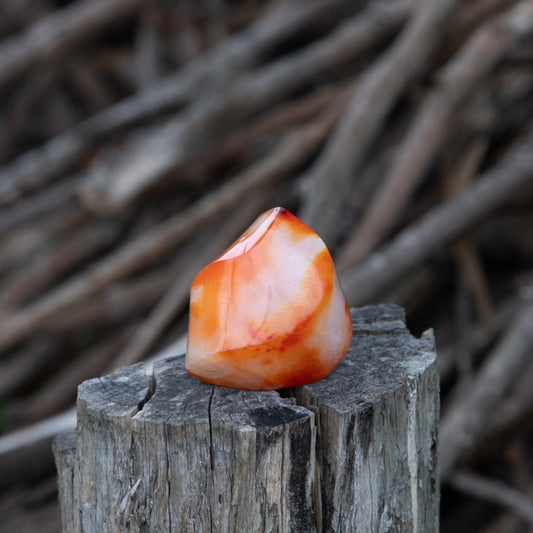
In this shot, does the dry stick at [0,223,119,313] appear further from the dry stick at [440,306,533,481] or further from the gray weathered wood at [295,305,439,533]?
the gray weathered wood at [295,305,439,533]

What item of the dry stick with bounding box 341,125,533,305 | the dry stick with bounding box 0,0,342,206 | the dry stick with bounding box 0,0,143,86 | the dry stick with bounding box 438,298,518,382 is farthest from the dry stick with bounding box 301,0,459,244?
the dry stick with bounding box 0,0,143,86

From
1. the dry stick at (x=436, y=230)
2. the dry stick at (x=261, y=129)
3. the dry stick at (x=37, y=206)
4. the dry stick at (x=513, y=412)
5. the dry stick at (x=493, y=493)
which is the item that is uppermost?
the dry stick at (x=261, y=129)

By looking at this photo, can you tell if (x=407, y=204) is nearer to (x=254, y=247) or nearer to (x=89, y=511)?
(x=254, y=247)

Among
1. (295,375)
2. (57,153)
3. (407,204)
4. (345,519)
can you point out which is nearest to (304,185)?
(407,204)

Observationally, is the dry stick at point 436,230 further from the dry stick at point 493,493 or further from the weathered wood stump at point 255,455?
the weathered wood stump at point 255,455

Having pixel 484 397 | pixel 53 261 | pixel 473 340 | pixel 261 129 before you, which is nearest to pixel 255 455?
pixel 484 397

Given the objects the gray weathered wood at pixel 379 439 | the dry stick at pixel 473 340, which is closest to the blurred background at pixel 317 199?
the dry stick at pixel 473 340
